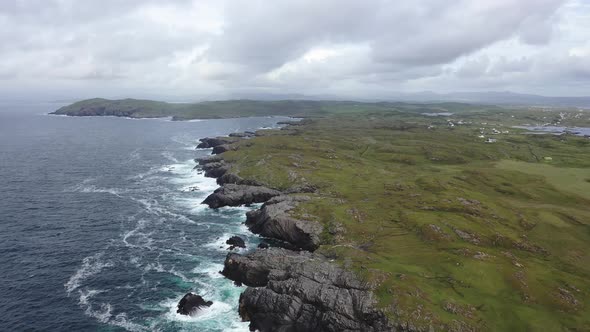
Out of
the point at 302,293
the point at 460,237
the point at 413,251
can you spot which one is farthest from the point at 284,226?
the point at 460,237

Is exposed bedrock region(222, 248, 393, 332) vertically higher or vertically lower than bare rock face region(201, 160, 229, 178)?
lower

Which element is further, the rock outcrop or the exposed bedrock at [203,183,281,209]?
the exposed bedrock at [203,183,281,209]

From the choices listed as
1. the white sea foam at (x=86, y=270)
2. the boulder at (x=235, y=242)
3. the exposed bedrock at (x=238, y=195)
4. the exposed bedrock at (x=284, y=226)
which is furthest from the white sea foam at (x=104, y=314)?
the exposed bedrock at (x=238, y=195)

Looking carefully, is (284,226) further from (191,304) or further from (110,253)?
(110,253)

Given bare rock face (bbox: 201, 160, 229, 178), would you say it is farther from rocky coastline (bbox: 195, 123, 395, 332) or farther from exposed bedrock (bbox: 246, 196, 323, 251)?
rocky coastline (bbox: 195, 123, 395, 332)

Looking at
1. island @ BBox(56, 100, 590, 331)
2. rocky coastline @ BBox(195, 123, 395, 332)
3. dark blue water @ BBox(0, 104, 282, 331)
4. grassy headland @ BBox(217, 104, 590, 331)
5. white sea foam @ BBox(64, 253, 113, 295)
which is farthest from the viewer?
white sea foam @ BBox(64, 253, 113, 295)

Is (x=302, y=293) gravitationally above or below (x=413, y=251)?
below

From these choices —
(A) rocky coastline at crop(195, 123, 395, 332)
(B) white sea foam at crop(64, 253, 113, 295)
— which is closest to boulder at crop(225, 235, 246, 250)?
(A) rocky coastline at crop(195, 123, 395, 332)
